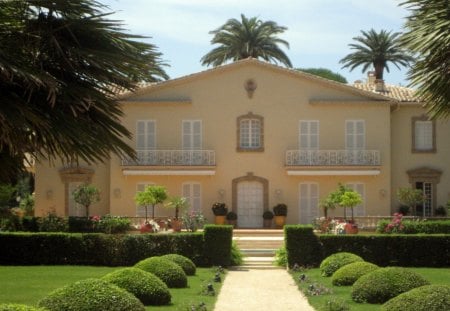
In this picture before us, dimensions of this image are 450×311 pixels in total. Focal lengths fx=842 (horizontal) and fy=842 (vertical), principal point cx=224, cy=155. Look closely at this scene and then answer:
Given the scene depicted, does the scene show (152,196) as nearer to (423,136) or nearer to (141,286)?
(423,136)

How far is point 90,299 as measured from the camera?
11.6m

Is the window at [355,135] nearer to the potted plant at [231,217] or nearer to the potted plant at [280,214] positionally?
the potted plant at [280,214]

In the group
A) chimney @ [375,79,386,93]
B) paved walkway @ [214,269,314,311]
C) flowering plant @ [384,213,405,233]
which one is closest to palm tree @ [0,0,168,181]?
paved walkway @ [214,269,314,311]

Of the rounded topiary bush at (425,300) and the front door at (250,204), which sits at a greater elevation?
the front door at (250,204)

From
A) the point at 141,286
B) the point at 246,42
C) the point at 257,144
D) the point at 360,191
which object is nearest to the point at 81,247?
the point at 141,286

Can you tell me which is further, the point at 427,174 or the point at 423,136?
the point at 423,136

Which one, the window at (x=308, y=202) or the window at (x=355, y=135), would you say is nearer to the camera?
the window at (x=308, y=202)

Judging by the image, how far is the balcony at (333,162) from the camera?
1485 inches

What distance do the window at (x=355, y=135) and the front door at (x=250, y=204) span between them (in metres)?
4.50

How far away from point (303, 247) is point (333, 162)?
45.2ft

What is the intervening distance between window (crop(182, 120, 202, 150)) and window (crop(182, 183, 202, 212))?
71.0 inches

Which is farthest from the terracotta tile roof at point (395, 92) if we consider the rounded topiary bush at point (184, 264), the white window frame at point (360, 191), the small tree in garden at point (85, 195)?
the rounded topiary bush at point (184, 264)

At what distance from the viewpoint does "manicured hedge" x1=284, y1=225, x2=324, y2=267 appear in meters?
24.8

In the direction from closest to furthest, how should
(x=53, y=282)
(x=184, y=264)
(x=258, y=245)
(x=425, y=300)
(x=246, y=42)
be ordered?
(x=425, y=300)
(x=53, y=282)
(x=184, y=264)
(x=258, y=245)
(x=246, y=42)
